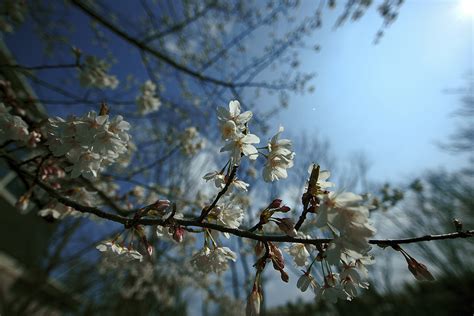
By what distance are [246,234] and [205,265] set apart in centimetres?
37

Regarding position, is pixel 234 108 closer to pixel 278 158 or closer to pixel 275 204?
pixel 278 158

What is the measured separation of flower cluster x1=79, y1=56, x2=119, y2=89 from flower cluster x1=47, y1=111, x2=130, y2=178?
1716mm

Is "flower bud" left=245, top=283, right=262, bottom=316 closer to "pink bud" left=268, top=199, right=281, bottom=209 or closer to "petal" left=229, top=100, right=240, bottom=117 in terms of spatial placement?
"pink bud" left=268, top=199, right=281, bottom=209

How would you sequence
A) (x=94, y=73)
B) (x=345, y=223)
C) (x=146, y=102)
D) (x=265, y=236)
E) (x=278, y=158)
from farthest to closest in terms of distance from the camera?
(x=146, y=102), (x=94, y=73), (x=278, y=158), (x=265, y=236), (x=345, y=223)

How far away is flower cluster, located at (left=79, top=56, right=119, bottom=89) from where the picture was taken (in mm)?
2824

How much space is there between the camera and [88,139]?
4.13 ft

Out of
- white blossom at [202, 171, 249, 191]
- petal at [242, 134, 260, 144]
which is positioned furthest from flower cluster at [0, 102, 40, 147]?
petal at [242, 134, 260, 144]

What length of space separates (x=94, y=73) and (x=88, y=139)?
1956 millimetres

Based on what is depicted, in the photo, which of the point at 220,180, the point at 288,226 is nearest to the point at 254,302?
the point at 288,226

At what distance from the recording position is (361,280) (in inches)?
46.1

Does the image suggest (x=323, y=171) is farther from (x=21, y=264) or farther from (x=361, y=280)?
(x=21, y=264)

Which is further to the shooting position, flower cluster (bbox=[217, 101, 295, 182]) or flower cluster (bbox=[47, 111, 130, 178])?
flower cluster (bbox=[47, 111, 130, 178])

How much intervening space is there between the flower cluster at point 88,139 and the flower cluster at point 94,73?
5.63 ft

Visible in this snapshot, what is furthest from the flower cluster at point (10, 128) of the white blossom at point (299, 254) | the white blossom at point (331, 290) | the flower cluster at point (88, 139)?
the white blossom at point (331, 290)
